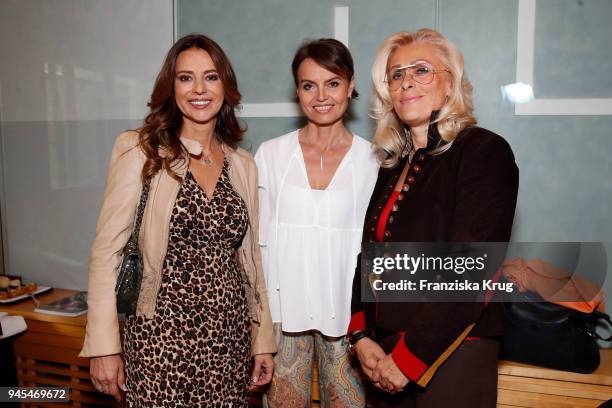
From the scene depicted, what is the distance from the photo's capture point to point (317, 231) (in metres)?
2.03

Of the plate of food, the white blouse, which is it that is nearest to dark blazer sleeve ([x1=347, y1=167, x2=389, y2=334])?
the white blouse

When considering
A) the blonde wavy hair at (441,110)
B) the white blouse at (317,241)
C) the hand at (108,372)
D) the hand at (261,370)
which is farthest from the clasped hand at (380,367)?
the hand at (108,372)

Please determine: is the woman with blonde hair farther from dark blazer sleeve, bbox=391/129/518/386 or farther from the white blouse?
the white blouse

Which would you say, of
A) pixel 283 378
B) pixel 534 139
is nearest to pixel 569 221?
pixel 534 139

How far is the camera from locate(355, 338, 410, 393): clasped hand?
1.47m

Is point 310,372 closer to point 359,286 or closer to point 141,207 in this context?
point 359,286

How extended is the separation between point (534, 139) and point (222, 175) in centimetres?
154

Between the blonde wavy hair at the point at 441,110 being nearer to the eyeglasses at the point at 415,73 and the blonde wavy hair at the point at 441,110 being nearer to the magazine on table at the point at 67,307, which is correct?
the eyeglasses at the point at 415,73

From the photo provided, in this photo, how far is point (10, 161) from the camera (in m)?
3.42

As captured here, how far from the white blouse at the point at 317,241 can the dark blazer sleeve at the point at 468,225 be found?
0.60 m

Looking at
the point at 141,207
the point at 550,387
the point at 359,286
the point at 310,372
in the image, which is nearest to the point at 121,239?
the point at 141,207

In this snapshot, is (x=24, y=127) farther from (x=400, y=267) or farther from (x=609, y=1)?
(x=609, y=1)

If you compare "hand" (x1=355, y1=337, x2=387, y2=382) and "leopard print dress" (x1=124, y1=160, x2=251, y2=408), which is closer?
"hand" (x1=355, y1=337, x2=387, y2=382)

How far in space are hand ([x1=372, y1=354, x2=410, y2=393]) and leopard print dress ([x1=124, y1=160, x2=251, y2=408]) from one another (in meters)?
0.58
